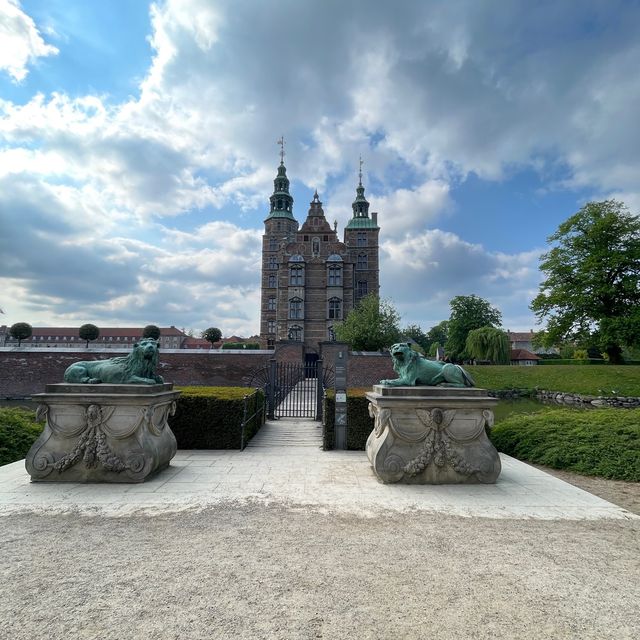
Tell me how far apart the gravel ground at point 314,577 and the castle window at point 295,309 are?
36599mm

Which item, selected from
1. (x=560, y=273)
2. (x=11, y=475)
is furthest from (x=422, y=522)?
(x=560, y=273)

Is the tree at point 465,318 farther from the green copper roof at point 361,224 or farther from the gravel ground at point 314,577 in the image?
the gravel ground at point 314,577

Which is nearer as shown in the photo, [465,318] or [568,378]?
[568,378]

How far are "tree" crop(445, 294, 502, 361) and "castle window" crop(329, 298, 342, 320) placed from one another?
54.8 ft

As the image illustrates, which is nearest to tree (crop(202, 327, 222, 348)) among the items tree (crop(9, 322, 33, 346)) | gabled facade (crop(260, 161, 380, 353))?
gabled facade (crop(260, 161, 380, 353))

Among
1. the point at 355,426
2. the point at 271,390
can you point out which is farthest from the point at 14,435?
the point at 355,426

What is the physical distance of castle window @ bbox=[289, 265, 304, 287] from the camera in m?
41.0

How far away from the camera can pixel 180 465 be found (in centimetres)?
648

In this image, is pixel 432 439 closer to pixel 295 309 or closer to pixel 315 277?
pixel 295 309

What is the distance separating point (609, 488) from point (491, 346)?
31.3 meters

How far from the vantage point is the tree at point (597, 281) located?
75.4ft

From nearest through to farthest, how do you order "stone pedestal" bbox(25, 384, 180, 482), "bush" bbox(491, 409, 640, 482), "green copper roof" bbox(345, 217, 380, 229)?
"stone pedestal" bbox(25, 384, 180, 482) → "bush" bbox(491, 409, 640, 482) → "green copper roof" bbox(345, 217, 380, 229)

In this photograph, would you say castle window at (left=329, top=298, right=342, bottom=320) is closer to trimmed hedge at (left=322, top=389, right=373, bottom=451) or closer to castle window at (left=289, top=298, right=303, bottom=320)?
castle window at (left=289, top=298, right=303, bottom=320)

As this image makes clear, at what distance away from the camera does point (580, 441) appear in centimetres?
736
